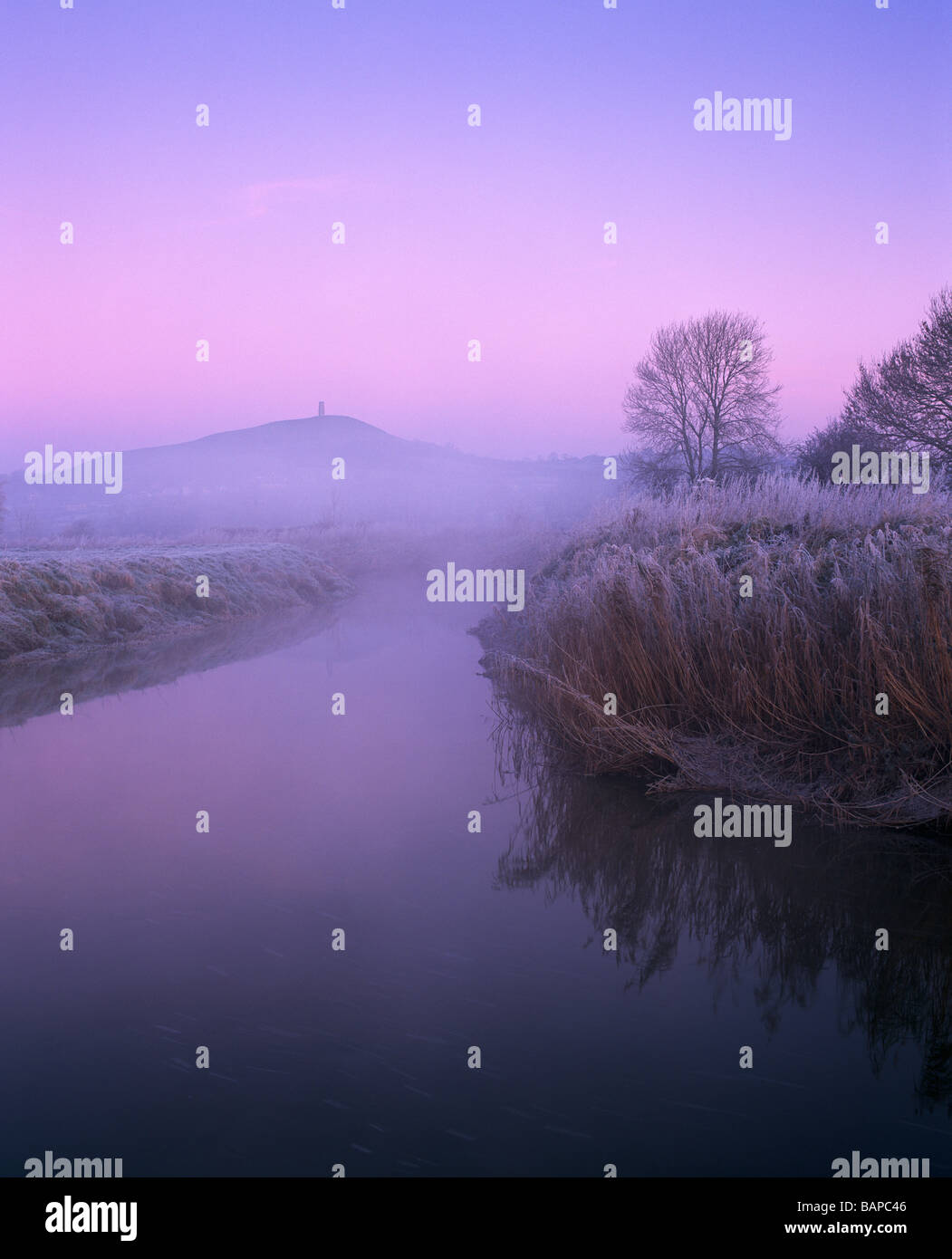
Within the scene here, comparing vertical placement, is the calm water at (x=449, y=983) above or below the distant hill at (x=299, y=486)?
below

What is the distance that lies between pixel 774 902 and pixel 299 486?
110822 mm

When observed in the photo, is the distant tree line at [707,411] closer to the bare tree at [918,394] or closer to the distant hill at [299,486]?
the bare tree at [918,394]

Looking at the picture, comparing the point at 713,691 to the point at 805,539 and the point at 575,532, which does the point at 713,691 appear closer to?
the point at 805,539

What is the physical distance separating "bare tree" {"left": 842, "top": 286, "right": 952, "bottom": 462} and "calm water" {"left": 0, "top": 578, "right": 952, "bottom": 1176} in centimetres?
2040

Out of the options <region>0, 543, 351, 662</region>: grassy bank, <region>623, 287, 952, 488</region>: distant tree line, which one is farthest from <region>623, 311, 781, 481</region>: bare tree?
<region>0, 543, 351, 662</region>: grassy bank

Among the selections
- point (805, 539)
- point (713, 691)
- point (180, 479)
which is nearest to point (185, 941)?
point (713, 691)

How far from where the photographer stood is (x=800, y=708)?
7234 mm

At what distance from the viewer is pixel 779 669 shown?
7.29 meters

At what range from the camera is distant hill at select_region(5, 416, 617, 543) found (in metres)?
66.1

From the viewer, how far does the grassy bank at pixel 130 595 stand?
15367mm

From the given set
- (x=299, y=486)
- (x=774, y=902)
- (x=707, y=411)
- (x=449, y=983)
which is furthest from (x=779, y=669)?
(x=299, y=486)

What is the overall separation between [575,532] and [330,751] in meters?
10.6

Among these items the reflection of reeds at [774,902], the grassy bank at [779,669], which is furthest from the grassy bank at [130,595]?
the reflection of reeds at [774,902]

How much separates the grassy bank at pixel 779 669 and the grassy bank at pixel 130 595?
10028 mm
